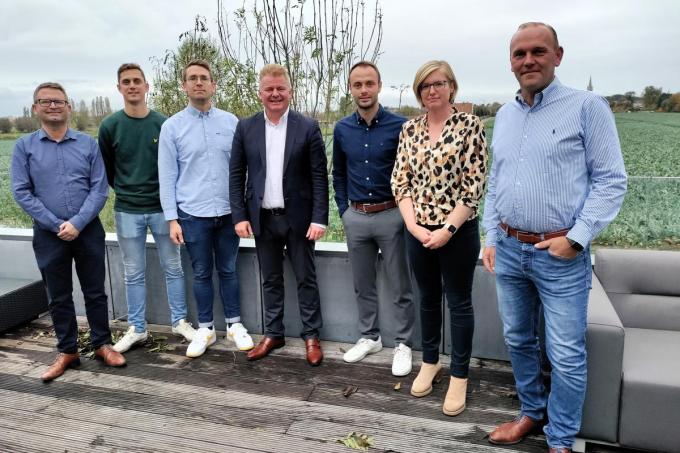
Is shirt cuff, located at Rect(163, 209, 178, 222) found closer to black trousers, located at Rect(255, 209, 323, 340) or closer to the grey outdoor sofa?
black trousers, located at Rect(255, 209, 323, 340)

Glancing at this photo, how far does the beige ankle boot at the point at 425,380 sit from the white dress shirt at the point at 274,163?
4.10 feet

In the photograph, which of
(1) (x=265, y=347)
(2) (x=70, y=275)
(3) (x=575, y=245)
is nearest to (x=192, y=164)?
(2) (x=70, y=275)

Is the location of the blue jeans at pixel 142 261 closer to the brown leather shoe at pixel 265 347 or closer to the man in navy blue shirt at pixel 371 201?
the brown leather shoe at pixel 265 347

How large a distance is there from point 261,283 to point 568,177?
229 cm

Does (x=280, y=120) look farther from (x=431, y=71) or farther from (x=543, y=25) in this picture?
(x=543, y=25)

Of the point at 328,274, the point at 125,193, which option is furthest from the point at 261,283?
the point at 125,193

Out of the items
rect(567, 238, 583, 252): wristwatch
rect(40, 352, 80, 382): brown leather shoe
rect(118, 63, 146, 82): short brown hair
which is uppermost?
rect(118, 63, 146, 82): short brown hair

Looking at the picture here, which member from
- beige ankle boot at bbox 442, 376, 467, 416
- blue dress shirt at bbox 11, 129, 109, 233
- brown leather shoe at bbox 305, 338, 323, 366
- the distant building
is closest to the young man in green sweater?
blue dress shirt at bbox 11, 129, 109, 233

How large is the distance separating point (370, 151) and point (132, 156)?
1550mm

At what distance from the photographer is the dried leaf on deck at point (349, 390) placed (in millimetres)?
2867

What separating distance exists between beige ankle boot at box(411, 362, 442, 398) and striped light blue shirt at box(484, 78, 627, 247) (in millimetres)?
1130

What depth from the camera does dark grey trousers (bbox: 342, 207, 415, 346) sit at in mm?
2986

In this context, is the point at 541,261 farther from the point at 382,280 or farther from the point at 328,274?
the point at 328,274

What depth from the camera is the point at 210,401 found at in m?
2.84
